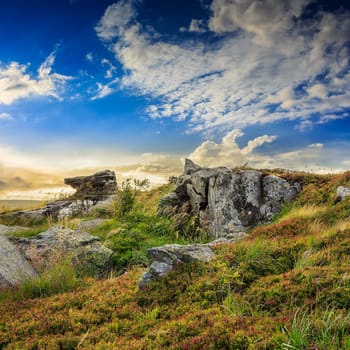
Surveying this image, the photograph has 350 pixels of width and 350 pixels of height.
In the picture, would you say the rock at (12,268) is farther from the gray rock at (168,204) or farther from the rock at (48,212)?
the rock at (48,212)

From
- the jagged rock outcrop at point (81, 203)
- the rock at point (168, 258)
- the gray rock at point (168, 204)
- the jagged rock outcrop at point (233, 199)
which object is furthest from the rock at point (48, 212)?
the rock at point (168, 258)

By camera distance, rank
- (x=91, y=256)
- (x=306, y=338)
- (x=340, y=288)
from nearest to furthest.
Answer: (x=306, y=338), (x=340, y=288), (x=91, y=256)

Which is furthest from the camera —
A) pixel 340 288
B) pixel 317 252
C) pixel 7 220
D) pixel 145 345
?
pixel 7 220

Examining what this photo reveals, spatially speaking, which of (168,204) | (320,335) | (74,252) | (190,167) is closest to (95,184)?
(190,167)

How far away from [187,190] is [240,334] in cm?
1569

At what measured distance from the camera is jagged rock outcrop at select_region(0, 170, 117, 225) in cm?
2653

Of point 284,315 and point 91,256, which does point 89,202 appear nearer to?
point 91,256

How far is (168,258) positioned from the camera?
29.1 ft

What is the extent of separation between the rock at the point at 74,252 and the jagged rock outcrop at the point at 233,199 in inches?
233

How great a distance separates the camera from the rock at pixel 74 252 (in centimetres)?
1092

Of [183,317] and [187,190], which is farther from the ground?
[187,190]

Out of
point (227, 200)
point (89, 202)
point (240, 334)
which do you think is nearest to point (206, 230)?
point (227, 200)

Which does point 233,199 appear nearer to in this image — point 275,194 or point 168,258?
point 275,194

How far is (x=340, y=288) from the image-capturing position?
6.17m
